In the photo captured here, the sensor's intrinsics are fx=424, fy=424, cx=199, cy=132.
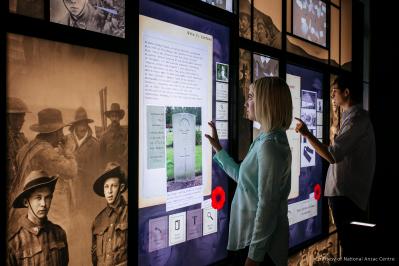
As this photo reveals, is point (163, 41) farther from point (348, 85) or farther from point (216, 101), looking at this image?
point (348, 85)

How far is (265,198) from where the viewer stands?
76.5 inches

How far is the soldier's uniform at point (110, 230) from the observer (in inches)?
75.1

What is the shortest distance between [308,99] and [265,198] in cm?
231

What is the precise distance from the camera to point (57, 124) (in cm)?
170

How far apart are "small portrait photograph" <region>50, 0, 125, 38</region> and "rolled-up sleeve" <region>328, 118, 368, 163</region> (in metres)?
1.93

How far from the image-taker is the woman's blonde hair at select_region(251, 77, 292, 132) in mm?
2037

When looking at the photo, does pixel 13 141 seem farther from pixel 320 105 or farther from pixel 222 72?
pixel 320 105

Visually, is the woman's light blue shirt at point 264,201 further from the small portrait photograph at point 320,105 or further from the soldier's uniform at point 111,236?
Answer: the small portrait photograph at point 320,105

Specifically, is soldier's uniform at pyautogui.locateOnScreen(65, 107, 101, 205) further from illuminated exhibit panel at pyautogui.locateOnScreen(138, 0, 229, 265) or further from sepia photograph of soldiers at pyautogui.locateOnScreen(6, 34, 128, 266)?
illuminated exhibit panel at pyautogui.locateOnScreen(138, 0, 229, 265)

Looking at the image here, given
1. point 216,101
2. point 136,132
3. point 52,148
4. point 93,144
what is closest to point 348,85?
point 216,101

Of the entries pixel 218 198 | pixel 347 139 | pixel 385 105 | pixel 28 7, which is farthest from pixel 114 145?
pixel 385 105

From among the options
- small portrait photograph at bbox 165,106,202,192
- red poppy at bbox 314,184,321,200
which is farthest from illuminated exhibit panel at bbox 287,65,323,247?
small portrait photograph at bbox 165,106,202,192

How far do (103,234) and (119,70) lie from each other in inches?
30.0

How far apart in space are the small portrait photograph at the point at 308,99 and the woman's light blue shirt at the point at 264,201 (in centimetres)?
197
